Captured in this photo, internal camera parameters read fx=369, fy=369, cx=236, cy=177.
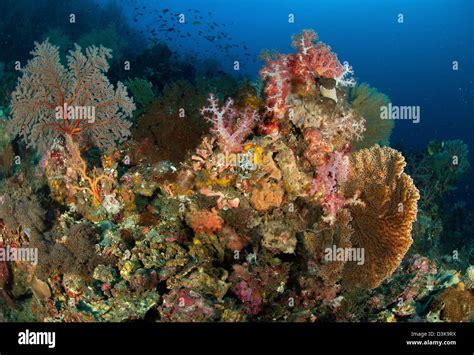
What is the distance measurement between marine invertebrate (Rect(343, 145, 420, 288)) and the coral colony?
20mm

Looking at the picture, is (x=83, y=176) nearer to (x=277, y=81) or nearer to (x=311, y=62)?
(x=277, y=81)

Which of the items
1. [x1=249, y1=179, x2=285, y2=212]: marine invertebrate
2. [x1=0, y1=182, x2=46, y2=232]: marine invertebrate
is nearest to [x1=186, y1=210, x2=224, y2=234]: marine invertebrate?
[x1=249, y1=179, x2=285, y2=212]: marine invertebrate

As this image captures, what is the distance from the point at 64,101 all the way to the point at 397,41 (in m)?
107

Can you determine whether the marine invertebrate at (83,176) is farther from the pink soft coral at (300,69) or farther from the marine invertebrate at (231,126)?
the pink soft coral at (300,69)

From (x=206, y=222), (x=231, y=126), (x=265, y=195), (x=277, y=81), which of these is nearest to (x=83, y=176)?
(x=206, y=222)

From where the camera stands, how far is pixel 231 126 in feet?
19.8

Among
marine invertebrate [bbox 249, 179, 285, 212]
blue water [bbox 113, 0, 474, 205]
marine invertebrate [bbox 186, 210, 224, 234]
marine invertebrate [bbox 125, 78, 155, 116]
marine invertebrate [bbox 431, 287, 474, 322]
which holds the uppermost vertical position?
blue water [bbox 113, 0, 474, 205]

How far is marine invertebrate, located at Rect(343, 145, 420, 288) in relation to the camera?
534 centimetres

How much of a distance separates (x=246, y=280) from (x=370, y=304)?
5.91 ft

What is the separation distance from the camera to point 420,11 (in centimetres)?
10662

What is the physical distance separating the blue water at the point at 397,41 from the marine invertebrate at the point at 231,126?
2044 inches

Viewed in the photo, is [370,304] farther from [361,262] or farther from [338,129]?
[338,129]

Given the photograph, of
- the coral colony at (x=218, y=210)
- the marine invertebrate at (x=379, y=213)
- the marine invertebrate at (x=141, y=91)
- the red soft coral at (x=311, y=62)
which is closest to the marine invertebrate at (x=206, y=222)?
the coral colony at (x=218, y=210)

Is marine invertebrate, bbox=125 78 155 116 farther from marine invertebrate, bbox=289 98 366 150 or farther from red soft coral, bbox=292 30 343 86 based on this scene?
marine invertebrate, bbox=289 98 366 150
